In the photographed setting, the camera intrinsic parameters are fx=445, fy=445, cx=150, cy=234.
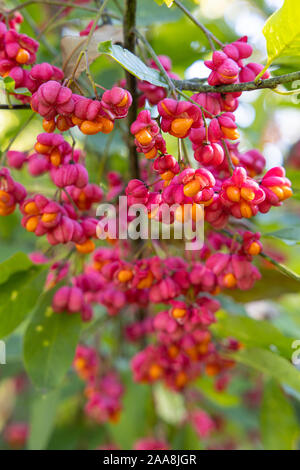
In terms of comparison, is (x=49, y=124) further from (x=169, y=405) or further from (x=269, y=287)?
(x=169, y=405)

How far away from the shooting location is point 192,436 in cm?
178

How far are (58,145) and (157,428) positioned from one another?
1.32 metres

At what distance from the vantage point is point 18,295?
43.3 inches

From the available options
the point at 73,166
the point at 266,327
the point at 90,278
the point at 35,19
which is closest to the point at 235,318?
the point at 266,327

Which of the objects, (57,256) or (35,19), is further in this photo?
(35,19)

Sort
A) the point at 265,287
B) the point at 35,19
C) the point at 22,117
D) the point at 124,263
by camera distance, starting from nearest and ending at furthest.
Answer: the point at 124,263, the point at 265,287, the point at 22,117, the point at 35,19

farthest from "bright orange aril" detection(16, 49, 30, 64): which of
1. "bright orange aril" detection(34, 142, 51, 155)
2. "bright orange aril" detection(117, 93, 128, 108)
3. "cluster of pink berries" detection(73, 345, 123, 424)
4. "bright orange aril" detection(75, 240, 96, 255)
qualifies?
"cluster of pink berries" detection(73, 345, 123, 424)

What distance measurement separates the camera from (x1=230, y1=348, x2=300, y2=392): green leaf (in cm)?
113

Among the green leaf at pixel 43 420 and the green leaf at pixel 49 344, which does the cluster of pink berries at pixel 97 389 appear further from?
the green leaf at pixel 49 344

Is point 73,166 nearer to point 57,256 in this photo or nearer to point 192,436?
point 57,256

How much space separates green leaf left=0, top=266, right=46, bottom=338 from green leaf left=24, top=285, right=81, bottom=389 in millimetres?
35
